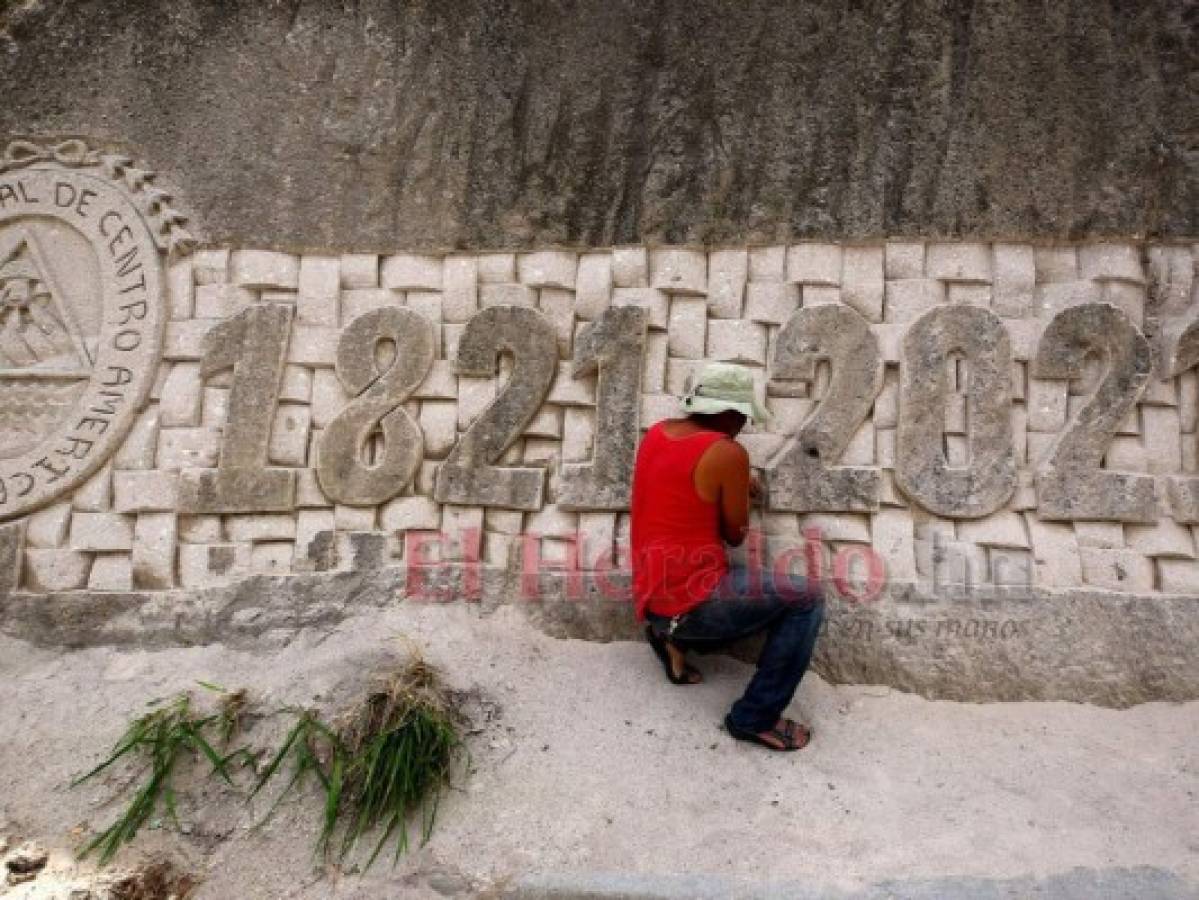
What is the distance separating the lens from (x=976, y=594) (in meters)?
3.62

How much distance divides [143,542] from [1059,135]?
407 cm

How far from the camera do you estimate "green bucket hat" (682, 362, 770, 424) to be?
3365 millimetres

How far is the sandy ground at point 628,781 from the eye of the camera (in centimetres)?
296

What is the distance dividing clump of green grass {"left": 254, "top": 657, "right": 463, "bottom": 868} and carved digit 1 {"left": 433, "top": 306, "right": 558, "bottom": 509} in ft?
2.56

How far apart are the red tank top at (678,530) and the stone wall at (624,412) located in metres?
0.44

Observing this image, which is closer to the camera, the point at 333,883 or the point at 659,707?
the point at 333,883

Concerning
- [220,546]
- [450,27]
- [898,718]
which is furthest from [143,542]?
[898,718]

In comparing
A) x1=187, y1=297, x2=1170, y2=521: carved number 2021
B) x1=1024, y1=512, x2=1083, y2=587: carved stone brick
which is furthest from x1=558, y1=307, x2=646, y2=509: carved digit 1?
x1=1024, y1=512, x2=1083, y2=587: carved stone brick

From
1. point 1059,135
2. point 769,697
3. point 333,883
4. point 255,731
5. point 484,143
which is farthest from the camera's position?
point 484,143

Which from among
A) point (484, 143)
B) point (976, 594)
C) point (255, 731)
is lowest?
point (255, 731)

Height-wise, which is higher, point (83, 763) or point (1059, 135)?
point (1059, 135)

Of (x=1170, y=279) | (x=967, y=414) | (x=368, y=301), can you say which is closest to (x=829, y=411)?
(x=967, y=414)

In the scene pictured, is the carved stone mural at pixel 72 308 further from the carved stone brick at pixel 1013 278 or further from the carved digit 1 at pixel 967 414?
the carved stone brick at pixel 1013 278

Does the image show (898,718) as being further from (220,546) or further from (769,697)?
(220,546)
